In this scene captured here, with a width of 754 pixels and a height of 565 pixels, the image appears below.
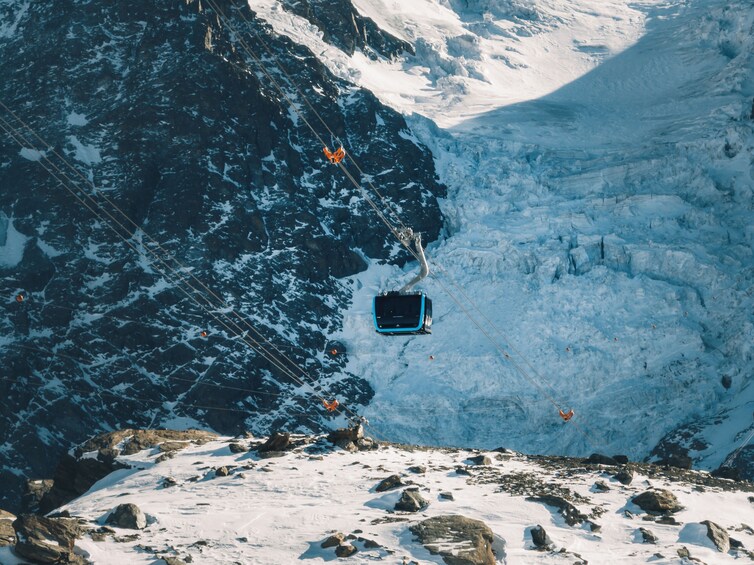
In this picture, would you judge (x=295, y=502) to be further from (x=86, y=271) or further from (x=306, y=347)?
(x=86, y=271)

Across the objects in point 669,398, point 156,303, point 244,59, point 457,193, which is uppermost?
point 244,59

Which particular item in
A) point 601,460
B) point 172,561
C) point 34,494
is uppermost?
point 172,561

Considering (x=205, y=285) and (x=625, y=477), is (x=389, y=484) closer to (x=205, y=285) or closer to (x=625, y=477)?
(x=625, y=477)

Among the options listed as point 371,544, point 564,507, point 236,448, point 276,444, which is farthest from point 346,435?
point 371,544

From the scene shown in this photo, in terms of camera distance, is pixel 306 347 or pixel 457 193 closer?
pixel 306 347

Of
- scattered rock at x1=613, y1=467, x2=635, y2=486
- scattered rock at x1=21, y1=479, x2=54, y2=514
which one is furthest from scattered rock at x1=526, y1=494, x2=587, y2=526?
scattered rock at x1=21, y1=479, x2=54, y2=514

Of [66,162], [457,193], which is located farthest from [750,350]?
[66,162]
